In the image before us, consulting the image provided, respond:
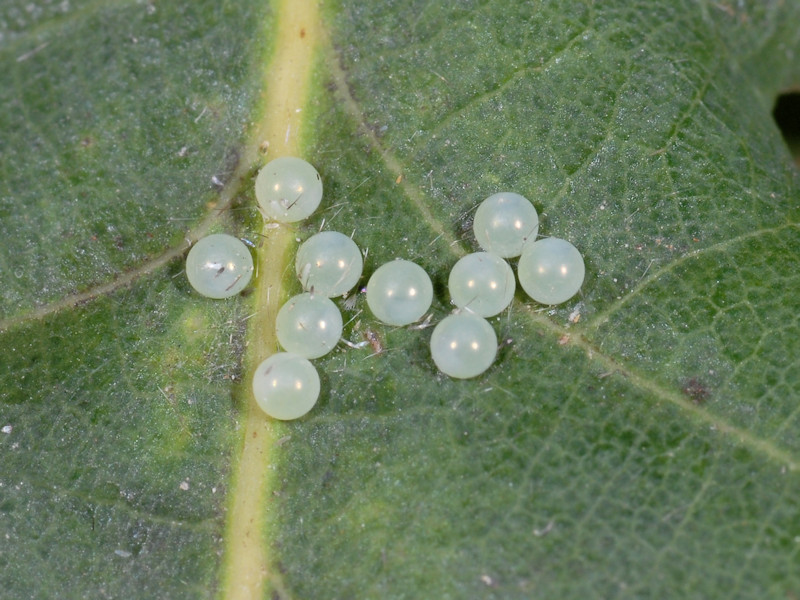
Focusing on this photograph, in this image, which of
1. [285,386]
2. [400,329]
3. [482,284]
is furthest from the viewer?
[400,329]

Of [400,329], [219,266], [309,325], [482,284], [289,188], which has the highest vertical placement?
[289,188]

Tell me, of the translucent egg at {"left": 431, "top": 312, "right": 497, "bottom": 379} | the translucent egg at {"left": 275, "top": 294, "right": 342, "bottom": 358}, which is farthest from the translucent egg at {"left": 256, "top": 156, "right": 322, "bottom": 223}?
the translucent egg at {"left": 431, "top": 312, "right": 497, "bottom": 379}

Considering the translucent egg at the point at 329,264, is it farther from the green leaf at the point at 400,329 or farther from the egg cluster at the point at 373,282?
the green leaf at the point at 400,329

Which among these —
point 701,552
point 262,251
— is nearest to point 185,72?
point 262,251

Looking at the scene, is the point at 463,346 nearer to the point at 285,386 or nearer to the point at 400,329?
the point at 400,329

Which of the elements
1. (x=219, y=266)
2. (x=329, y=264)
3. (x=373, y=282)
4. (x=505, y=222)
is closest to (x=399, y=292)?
(x=373, y=282)

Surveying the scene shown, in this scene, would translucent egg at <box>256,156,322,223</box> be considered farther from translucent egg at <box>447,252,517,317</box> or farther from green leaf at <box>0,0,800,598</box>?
translucent egg at <box>447,252,517,317</box>
